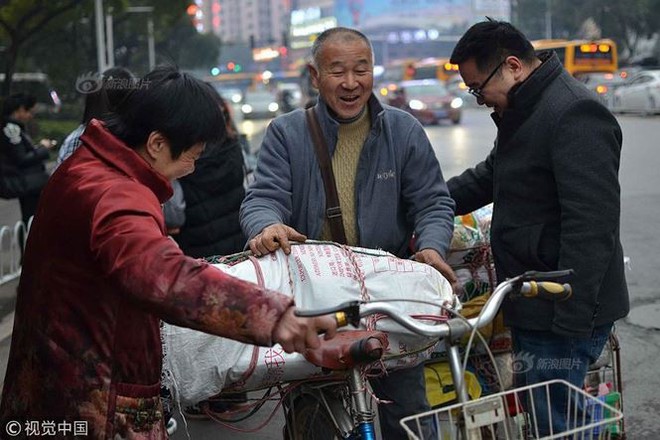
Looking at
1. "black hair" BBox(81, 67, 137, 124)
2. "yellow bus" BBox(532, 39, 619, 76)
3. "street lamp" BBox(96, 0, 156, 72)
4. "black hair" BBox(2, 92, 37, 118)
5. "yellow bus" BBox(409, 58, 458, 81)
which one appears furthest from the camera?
"yellow bus" BBox(409, 58, 458, 81)

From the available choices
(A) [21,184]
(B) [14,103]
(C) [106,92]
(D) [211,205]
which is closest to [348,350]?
(C) [106,92]

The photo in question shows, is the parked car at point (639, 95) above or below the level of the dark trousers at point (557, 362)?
below

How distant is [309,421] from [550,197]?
1.11 m

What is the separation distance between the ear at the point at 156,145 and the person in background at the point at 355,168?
1.08 metres

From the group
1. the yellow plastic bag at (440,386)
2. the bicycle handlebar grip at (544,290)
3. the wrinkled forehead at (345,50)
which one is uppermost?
the wrinkled forehead at (345,50)

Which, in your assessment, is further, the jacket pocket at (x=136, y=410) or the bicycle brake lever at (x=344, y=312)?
the jacket pocket at (x=136, y=410)

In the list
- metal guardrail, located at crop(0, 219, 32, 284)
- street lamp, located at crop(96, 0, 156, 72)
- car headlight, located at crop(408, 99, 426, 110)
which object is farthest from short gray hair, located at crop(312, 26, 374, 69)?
car headlight, located at crop(408, 99, 426, 110)

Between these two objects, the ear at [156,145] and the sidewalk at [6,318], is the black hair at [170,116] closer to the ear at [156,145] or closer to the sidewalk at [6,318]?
the ear at [156,145]

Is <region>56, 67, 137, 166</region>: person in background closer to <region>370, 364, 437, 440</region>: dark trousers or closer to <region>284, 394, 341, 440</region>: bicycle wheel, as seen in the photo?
<region>284, 394, 341, 440</region>: bicycle wheel

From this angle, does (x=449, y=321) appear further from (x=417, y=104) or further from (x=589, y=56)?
(x=589, y=56)

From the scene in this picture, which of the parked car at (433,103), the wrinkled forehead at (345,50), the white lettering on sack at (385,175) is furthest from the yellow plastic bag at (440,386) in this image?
the parked car at (433,103)

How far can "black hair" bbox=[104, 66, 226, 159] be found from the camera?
7.61 feet

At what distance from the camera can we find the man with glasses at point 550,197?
10.1 feet

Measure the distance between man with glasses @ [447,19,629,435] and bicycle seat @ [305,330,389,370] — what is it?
0.83 metres
